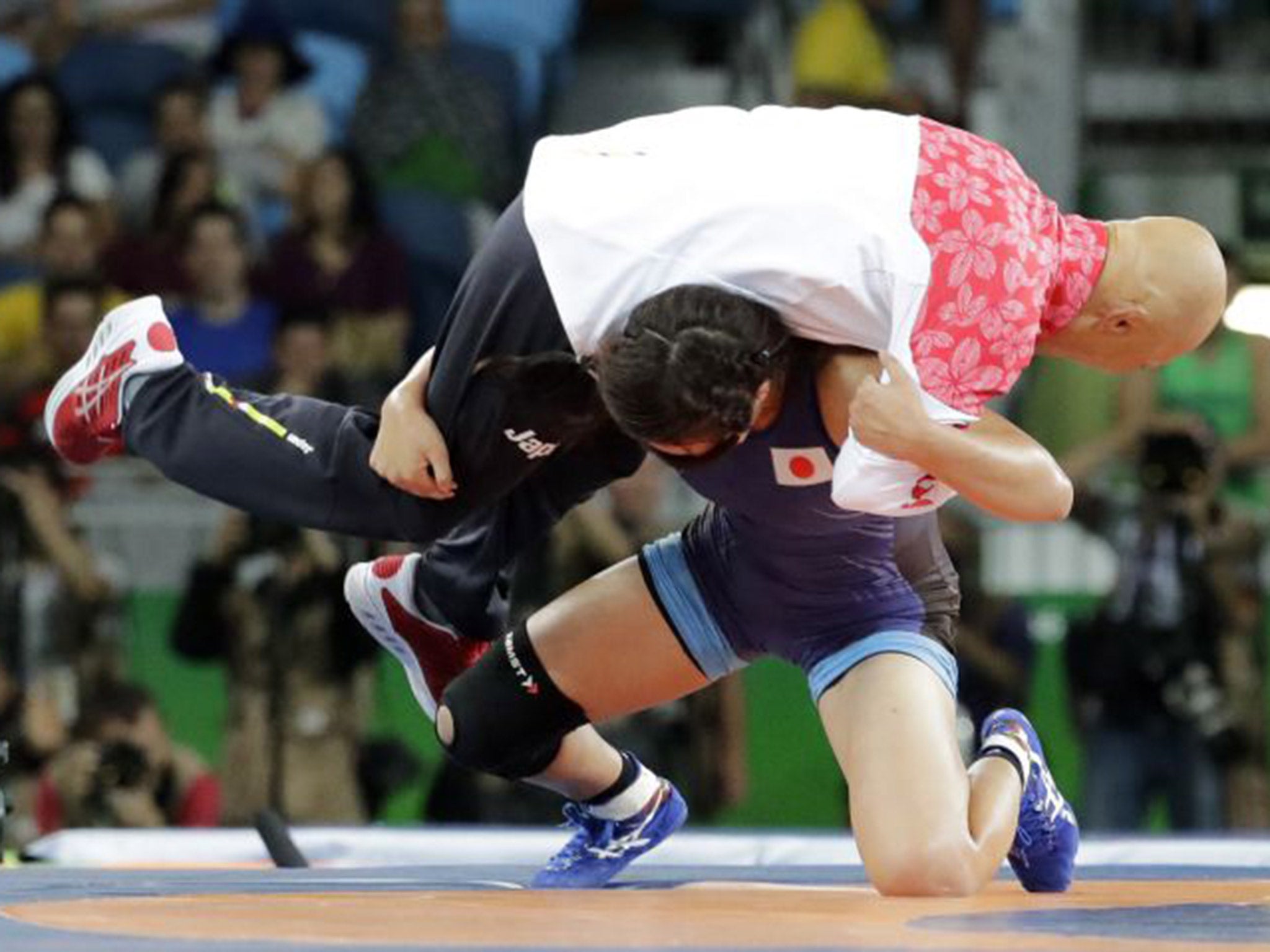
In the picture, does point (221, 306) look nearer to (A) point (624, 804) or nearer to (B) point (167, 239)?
(B) point (167, 239)

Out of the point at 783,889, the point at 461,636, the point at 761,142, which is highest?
the point at 761,142

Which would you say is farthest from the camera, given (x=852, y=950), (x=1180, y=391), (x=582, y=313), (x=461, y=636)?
(x=1180, y=391)

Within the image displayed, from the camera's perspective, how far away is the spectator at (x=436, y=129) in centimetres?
720

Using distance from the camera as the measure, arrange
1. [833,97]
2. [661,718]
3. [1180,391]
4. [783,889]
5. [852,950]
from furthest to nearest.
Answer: [833,97] → [1180,391] → [661,718] → [783,889] → [852,950]

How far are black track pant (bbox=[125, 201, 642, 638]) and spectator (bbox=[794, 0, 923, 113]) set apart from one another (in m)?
4.03

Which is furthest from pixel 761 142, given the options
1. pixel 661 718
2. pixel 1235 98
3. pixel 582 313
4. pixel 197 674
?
pixel 1235 98

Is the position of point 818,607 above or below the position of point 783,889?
above

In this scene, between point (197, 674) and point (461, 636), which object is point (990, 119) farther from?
point (461, 636)

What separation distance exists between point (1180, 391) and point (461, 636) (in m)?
3.24

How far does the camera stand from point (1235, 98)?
25.1 ft

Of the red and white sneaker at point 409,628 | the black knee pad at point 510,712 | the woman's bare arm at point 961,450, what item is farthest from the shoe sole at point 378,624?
the woman's bare arm at point 961,450

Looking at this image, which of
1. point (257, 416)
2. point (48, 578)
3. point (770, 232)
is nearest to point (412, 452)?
Answer: point (257, 416)

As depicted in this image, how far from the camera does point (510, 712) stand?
3.52 meters

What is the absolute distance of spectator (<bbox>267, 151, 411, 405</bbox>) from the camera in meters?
6.64
